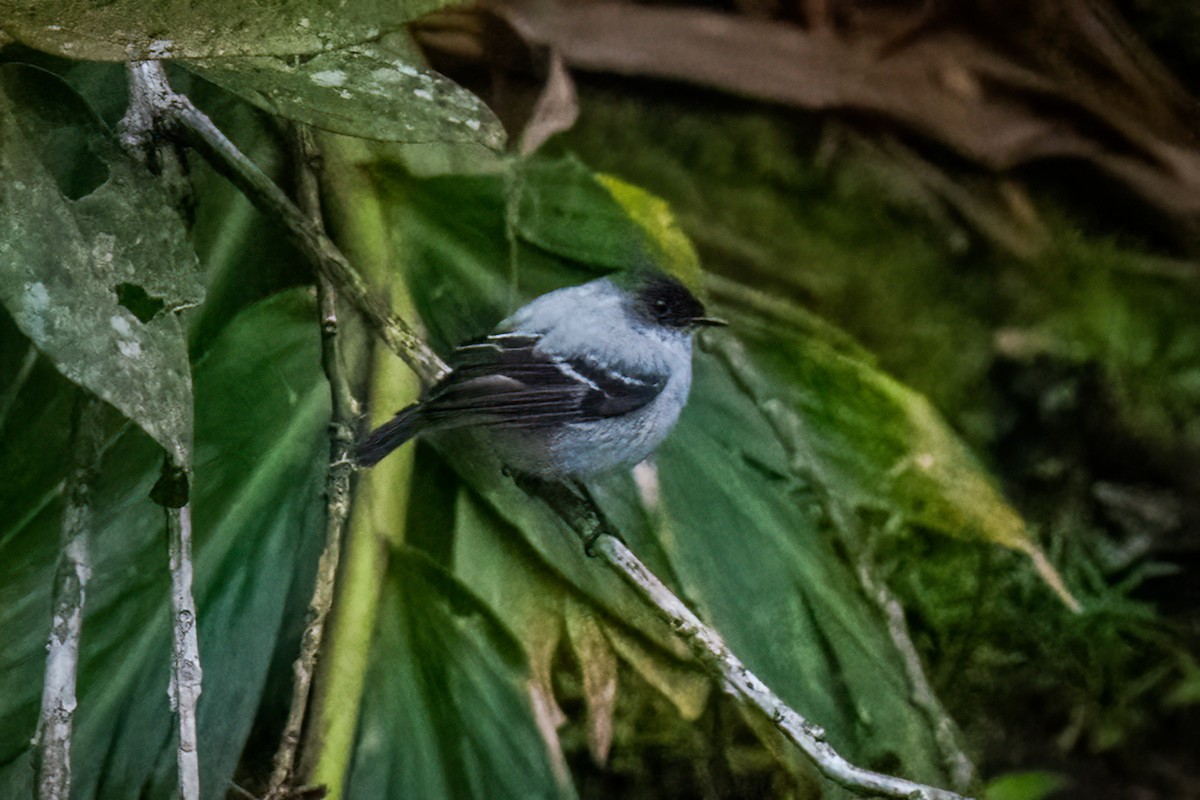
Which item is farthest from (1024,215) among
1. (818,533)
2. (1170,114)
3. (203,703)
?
(203,703)

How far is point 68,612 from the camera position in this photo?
109cm

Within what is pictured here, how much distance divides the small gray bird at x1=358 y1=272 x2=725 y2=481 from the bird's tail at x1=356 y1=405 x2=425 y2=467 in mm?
71

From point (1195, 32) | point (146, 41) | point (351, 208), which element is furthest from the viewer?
point (1195, 32)

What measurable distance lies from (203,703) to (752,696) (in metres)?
0.54

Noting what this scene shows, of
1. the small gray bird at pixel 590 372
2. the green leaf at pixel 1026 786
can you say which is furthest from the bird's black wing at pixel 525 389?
the green leaf at pixel 1026 786

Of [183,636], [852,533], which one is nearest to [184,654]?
[183,636]

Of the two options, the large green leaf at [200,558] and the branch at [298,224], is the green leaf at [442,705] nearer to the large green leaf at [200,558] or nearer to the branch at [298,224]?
the large green leaf at [200,558]

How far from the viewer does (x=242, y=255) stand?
1.17 metres

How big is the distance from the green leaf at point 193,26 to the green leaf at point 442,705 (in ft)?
1.74

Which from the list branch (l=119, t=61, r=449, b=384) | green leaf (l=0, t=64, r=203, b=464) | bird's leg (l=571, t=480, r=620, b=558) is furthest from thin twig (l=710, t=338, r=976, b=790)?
green leaf (l=0, t=64, r=203, b=464)

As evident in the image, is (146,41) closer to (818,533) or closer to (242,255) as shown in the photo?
(242,255)

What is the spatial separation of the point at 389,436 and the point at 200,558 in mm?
226

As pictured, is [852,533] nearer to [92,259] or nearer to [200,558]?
[200,558]

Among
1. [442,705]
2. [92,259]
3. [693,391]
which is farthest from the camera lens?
[693,391]
